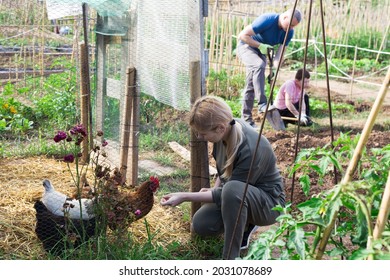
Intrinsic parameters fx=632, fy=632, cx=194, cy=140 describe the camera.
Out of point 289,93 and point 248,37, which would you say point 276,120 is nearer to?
point 289,93

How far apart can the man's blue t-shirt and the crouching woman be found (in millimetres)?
3558

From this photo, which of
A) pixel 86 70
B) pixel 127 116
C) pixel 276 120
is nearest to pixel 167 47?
pixel 127 116

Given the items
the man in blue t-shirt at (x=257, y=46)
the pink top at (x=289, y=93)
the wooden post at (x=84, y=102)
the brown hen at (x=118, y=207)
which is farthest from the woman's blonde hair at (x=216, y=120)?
the pink top at (x=289, y=93)

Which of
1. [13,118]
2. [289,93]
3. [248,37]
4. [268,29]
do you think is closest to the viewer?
[13,118]

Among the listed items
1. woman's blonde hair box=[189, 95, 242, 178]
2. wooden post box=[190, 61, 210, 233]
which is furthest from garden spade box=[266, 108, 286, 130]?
woman's blonde hair box=[189, 95, 242, 178]

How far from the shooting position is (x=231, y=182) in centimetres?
337

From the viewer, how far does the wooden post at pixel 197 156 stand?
381cm

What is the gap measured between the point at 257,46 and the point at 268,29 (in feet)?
1.15

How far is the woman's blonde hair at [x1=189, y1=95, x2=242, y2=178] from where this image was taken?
334 cm

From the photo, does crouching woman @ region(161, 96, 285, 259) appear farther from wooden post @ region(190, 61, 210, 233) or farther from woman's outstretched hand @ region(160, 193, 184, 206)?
wooden post @ region(190, 61, 210, 233)

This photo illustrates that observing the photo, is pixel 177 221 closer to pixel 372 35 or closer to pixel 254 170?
pixel 254 170
